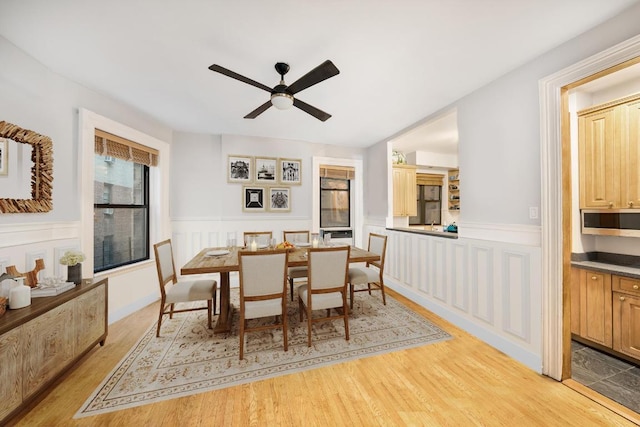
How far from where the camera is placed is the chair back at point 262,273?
81.9 inches

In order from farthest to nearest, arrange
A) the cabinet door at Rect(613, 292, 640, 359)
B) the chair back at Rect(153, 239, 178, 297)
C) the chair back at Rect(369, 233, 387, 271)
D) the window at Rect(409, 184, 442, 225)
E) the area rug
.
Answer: the window at Rect(409, 184, 442, 225) < the chair back at Rect(369, 233, 387, 271) < the chair back at Rect(153, 239, 178, 297) < the cabinet door at Rect(613, 292, 640, 359) < the area rug

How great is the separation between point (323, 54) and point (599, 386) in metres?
3.30

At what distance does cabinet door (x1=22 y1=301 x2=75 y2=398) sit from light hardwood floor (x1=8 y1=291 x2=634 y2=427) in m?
0.20

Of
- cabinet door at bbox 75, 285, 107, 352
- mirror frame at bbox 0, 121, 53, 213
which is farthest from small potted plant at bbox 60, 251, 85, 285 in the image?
mirror frame at bbox 0, 121, 53, 213

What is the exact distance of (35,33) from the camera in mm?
1777

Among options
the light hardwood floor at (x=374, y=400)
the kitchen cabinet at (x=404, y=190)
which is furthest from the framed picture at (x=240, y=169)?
the light hardwood floor at (x=374, y=400)

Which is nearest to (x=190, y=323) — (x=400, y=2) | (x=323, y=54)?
(x=323, y=54)

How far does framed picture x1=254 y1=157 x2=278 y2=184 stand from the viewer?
4.32 meters

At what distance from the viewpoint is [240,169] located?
4.24 metres

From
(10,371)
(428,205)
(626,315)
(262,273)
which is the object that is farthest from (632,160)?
(10,371)

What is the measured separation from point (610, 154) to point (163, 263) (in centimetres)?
451

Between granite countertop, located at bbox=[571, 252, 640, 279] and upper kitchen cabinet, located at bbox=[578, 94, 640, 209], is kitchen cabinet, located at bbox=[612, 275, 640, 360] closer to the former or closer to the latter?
granite countertop, located at bbox=[571, 252, 640, 279]

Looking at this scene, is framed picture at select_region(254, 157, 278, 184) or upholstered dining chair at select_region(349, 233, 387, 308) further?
framed picture at select_region(254, 157, 278, 184)

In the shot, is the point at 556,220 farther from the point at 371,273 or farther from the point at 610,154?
the point at 371,273
